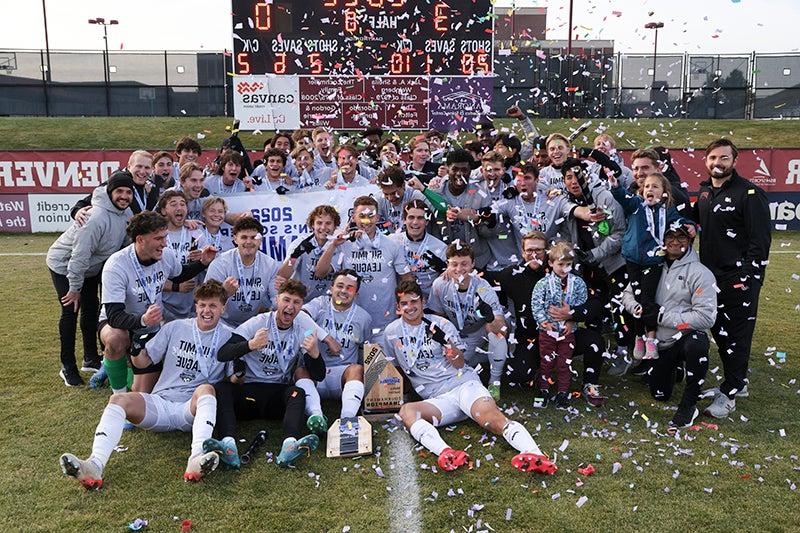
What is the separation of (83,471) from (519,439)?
2.78 metres

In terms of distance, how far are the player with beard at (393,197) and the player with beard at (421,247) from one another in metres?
0.41

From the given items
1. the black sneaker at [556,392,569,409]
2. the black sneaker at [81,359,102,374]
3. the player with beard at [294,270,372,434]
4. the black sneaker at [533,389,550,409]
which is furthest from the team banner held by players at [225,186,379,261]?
the black sneaker at [556,392,569,409]

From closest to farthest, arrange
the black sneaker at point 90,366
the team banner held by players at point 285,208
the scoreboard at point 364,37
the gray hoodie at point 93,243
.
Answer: the gray hoodie at point 93,243, the black sneaker at point 90,366, the team banner held by players at point 285,208, the scoreboard at point 364,37

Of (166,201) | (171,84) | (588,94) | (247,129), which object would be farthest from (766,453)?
(171,84)

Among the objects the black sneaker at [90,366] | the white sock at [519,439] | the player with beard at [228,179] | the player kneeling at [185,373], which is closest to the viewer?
the white sock at [519,439]

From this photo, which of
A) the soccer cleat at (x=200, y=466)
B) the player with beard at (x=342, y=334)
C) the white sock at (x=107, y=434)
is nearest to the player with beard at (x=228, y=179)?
the player with beard at (x=342, y=334)

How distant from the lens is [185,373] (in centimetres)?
490

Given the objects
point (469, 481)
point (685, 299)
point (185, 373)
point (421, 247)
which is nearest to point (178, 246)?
point (185, 373)

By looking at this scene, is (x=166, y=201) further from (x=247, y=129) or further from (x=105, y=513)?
(x=247, y=129)

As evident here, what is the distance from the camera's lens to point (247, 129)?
1928cm

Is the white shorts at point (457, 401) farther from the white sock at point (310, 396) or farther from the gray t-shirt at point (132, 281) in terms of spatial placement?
the gray t-shirt at point (132, 281)

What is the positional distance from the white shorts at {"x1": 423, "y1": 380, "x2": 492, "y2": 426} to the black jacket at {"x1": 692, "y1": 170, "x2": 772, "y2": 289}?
2346mm

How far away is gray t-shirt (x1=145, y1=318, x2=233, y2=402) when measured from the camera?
192 inches

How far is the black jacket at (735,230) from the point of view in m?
5.32
